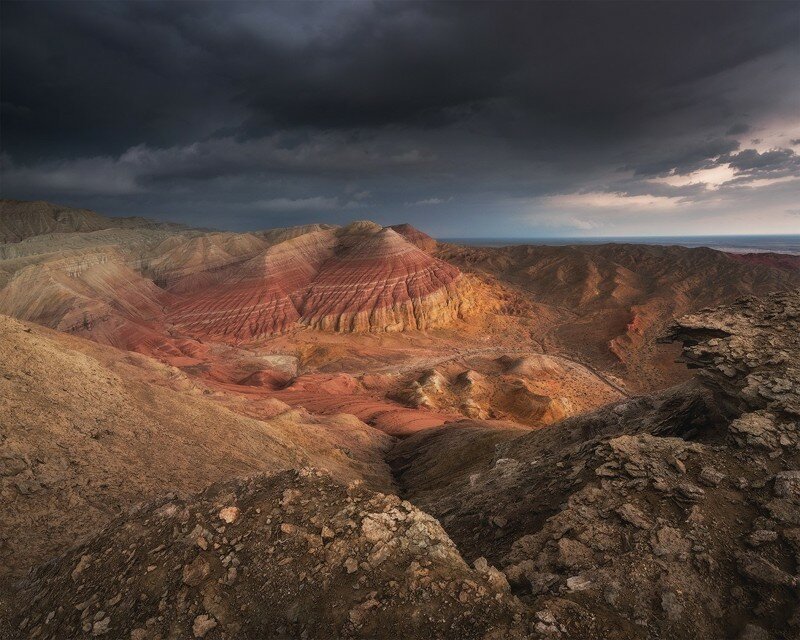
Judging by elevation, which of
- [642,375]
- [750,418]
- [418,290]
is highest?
→ [750,418]

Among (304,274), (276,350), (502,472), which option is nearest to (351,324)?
(276,350)

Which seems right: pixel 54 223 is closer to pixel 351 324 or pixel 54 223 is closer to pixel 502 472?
pixel 351 324

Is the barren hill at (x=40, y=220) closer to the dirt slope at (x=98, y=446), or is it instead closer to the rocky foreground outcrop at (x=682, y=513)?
the dirt slope at (x=98, y=446)

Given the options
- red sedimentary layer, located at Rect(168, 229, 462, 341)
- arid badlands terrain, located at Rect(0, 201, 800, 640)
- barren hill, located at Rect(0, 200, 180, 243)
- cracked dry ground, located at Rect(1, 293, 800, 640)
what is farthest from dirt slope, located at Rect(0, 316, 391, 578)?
barren hill, located at Rect(0, 200, 180, 243)

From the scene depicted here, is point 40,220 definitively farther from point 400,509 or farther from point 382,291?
point 400,509

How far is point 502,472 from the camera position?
40.8 feet

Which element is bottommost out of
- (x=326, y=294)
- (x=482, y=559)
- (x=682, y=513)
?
(x=326, y=294)

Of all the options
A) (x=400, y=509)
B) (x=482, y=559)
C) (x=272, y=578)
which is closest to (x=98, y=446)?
(x=272, y=578)

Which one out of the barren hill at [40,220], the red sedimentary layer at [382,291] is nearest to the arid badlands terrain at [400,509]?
the red sedimentary layer at [382,291]

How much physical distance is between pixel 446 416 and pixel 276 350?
88.9 feet

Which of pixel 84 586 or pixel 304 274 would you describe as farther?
pixel 304 274

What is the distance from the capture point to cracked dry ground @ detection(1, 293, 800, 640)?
4.80 metres

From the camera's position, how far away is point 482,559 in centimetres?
562

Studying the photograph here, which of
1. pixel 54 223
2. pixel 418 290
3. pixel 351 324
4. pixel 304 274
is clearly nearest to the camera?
pixel 351 324
